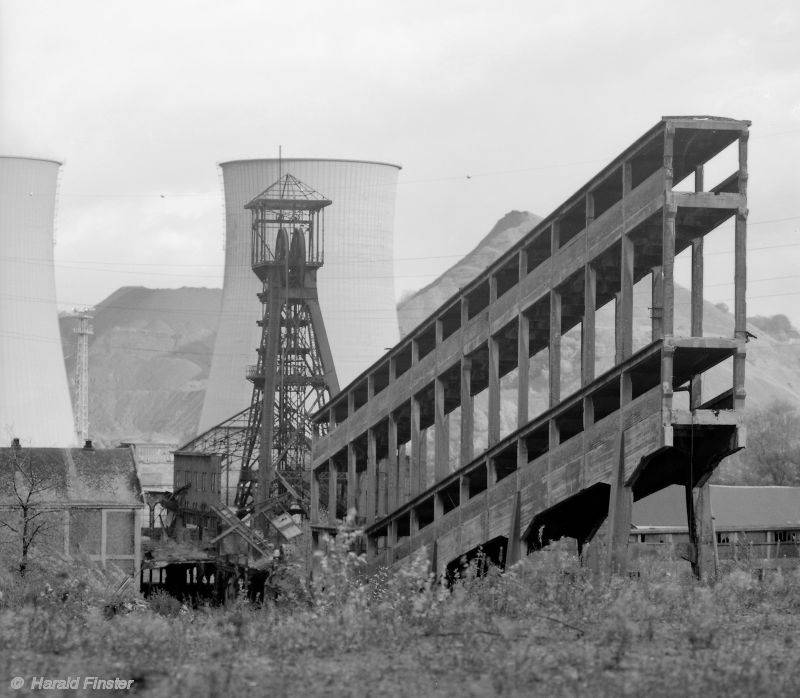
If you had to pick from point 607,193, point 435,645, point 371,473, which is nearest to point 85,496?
point 371,473

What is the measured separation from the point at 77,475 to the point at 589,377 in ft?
54.7

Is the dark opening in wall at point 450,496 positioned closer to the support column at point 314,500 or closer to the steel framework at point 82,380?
the support column at point 314,500

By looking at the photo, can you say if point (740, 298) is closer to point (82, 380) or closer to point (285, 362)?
point (285, 362)

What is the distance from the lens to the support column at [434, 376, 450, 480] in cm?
1688

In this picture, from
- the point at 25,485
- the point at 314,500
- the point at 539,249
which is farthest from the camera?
the point at 25,485

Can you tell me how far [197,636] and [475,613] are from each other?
67.8 inches

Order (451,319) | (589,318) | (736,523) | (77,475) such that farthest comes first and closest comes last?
(77,475) → (736,523) → (451,319) → (589,318)

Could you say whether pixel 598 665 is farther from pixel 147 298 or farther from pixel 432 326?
pixel 147 298

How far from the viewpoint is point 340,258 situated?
41219 mm

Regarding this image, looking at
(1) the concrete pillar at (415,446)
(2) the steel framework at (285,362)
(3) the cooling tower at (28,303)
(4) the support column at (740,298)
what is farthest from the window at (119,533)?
(4) the support column at (740,298)

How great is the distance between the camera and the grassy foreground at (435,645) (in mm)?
6105

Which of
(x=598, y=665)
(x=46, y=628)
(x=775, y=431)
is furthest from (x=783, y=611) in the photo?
(x=775, y=431)

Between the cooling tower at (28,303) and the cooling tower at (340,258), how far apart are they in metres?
5.95

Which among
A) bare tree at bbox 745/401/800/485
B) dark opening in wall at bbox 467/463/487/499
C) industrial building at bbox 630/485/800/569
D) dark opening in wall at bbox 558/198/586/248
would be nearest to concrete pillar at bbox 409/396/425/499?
Result: dark opening in wall at bbox 467/463/487/499
